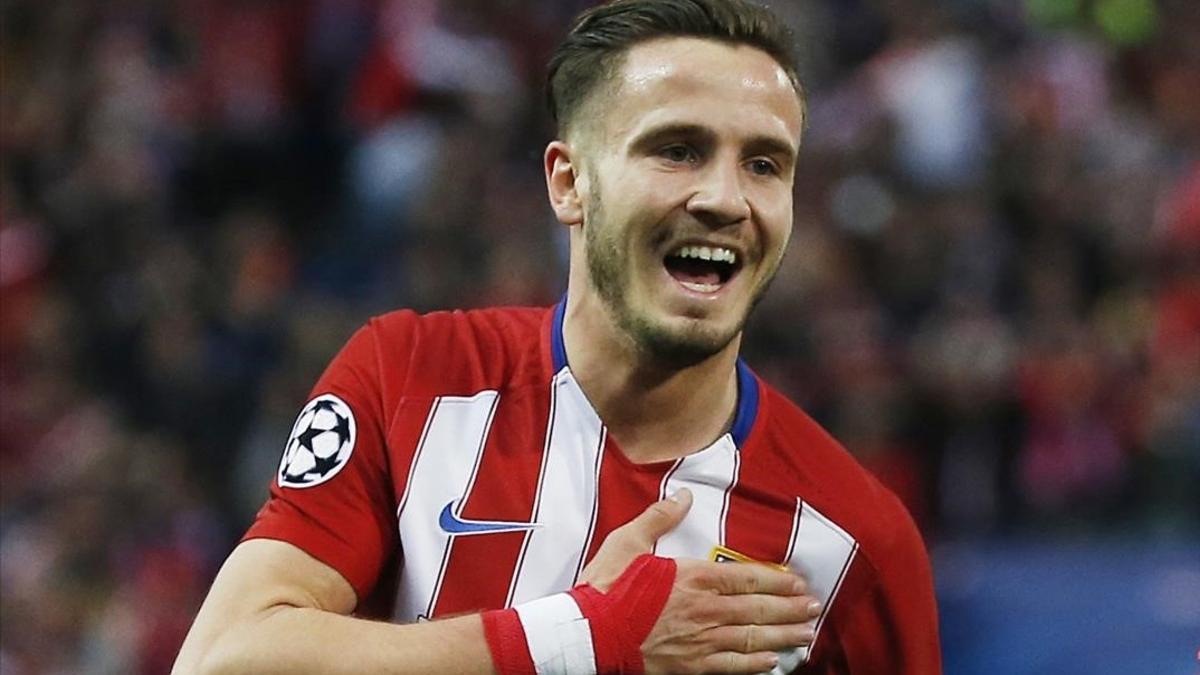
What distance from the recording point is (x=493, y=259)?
901 centimetres

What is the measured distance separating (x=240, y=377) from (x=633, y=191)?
20.0ft

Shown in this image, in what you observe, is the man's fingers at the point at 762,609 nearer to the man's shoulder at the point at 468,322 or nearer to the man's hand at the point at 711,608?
the man's hand at the point at 711,608

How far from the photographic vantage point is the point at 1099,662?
7.59m

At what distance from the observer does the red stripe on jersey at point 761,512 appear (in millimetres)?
3381

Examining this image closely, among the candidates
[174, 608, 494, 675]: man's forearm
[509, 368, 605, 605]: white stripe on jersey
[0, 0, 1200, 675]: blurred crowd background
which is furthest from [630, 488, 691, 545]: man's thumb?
[0, 0, 1200, 675]: blurred crowd background

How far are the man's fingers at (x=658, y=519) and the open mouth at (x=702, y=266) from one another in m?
0.33

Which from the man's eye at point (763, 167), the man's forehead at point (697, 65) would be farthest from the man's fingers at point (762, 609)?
the man's forehead at point (697, 65)

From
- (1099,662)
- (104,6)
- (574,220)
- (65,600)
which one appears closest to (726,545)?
(574,220)

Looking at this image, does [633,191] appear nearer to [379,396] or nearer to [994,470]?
[379,396]

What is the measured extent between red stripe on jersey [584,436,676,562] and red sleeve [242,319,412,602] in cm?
32

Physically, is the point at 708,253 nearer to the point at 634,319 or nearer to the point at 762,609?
the point at 634,319

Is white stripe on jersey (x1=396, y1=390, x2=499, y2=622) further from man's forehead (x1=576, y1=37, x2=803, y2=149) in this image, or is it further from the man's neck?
man's forehead (x1=576, y1=37, x2=803, y2=149)

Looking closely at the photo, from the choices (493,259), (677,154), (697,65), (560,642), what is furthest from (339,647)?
(493,259)

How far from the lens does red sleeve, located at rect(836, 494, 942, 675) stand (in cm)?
339
